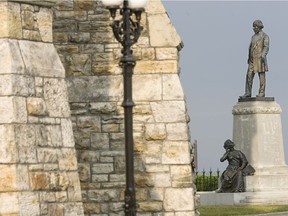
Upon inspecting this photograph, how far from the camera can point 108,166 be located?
20.4 meters

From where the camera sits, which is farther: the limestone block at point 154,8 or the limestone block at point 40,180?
the limestone block at point 154,8

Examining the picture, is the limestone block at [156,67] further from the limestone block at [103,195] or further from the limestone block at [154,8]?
the limestone block at [103,195]

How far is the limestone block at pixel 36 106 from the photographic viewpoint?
52.4 ft

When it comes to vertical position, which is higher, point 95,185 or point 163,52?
point 163,52

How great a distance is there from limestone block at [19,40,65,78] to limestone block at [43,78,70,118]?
0.11m

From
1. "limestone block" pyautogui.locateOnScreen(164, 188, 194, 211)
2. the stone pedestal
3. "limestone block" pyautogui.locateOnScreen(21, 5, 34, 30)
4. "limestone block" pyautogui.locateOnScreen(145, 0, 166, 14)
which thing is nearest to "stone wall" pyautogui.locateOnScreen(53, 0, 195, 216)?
"limestone block" pyautogui.locateOnScreen(164, 188, 194, 211)

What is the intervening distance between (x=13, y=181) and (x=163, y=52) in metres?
5.69

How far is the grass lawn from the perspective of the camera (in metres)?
33.3

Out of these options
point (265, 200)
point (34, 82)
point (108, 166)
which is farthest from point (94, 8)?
point (265, 200)

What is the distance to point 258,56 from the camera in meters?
40.5

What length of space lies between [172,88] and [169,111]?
1.25ft

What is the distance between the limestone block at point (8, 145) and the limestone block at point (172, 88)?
208 inches

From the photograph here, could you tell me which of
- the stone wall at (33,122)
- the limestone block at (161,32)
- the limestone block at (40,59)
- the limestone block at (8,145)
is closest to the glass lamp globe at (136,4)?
the stone wall at (33,122)

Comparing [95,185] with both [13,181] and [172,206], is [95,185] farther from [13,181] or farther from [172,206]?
[13,181]
